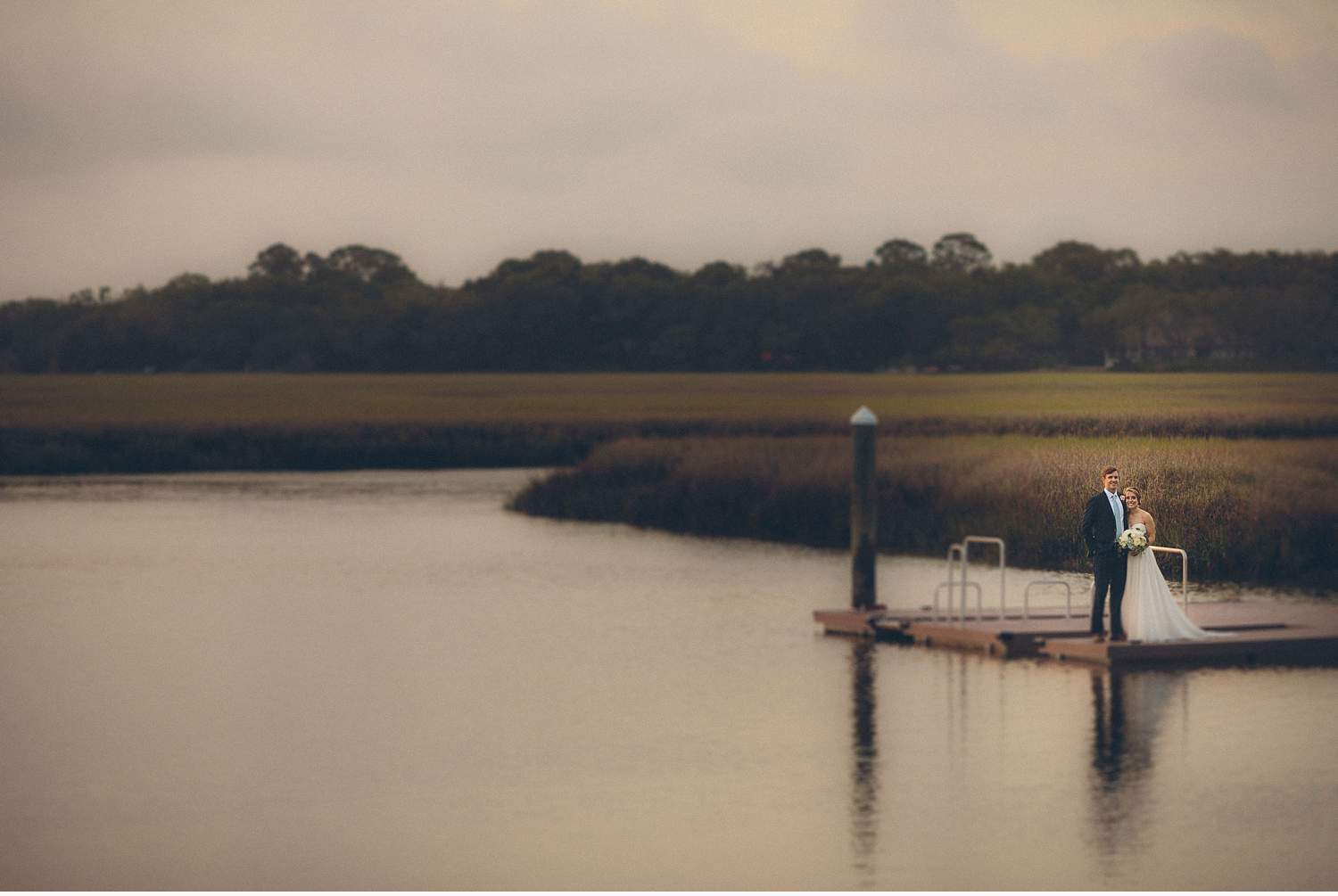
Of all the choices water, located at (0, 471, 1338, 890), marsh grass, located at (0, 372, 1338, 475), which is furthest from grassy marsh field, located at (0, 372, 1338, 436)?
water, located at (0, 471, 1338, 890)

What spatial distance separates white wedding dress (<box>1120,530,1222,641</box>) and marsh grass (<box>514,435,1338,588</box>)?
0.72 m

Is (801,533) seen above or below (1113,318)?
below

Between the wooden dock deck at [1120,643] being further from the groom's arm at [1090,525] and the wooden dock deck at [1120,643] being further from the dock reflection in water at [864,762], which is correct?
the groom's arm at [1090,525]


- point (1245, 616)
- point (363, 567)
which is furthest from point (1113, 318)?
point (1245, 616)

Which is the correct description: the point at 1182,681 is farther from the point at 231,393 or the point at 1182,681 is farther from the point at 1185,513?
the point at 231,393

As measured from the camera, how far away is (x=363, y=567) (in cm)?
3619

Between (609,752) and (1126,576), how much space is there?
5172 millimetres

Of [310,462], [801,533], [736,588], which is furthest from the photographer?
[310,462]

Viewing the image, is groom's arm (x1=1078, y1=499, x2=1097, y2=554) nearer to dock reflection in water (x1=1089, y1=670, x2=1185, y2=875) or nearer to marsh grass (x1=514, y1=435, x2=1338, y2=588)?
marsh grass (x1=514, y1=435, x2=1338, y2=588)

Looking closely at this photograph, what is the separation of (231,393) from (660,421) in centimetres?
4868

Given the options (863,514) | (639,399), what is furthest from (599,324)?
(863,514)

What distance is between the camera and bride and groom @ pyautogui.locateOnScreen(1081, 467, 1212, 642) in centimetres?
1622

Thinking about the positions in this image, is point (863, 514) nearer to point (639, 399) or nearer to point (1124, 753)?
point (1124, 753)

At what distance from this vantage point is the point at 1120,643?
68.9 ft
